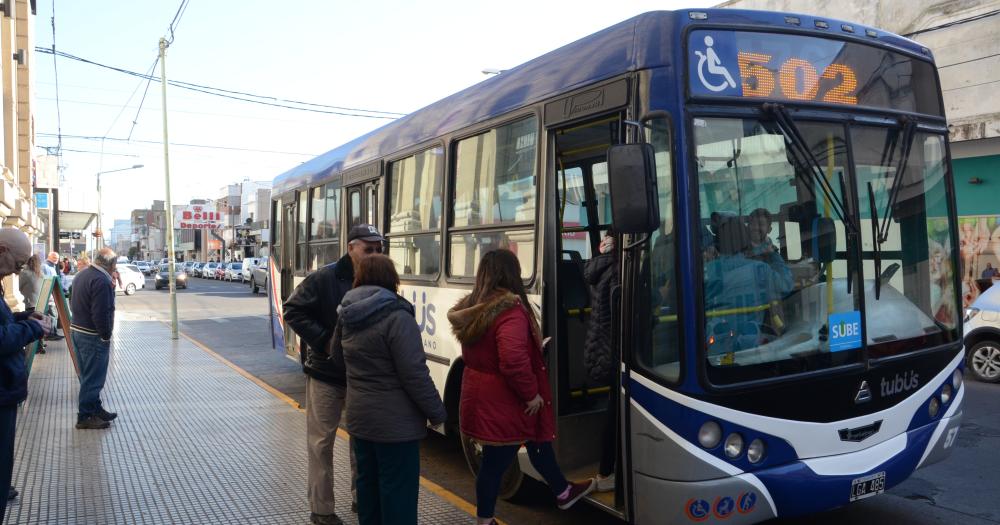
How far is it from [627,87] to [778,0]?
17500 mm

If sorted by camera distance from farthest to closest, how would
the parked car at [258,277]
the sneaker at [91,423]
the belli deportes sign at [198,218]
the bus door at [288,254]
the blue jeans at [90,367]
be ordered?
the belli deportes sign at [198,218] → the parked car at [258,277] → the bus door at [288,254] → the sneaker at [91,423] → the blue jeans at [90,367]

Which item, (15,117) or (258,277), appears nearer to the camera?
(15,117)

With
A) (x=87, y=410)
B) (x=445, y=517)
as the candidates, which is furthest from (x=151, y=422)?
(x=445, y=517)

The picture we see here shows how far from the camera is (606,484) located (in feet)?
15.1

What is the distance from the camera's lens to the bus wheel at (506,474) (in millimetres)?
5466

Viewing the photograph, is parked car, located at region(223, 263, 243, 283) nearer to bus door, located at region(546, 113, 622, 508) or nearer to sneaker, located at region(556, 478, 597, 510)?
bus door, located at region(546, 113, 622, 508)

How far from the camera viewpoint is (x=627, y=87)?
4184 mm

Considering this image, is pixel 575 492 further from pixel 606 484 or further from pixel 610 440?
pixel 610 440

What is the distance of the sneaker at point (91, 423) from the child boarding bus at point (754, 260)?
16.7 feet

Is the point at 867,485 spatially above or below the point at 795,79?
below

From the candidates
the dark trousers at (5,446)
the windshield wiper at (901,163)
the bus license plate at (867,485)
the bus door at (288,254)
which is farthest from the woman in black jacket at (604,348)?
the bus door at (288,254)

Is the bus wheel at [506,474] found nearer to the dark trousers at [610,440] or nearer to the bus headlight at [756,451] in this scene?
the dark trousers at [610,440]

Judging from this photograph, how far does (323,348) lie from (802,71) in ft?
10.7

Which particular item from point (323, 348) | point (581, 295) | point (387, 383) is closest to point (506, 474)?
point (581, 295)
